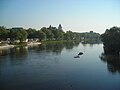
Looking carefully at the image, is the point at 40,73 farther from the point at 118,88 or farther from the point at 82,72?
the point at 118,88

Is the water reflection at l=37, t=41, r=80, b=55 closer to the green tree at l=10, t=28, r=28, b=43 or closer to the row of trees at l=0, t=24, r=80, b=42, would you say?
the green tree at l=10, t=28, r=28, b=43

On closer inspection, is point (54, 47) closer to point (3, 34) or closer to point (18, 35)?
point (18, 35)

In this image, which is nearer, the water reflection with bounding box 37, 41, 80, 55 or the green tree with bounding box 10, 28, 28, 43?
the water reflection with bounding box 37, 41, 80, 55

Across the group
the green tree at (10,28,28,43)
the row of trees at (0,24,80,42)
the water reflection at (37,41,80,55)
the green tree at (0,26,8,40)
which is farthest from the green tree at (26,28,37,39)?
the water reflection at (37,41,80,55)

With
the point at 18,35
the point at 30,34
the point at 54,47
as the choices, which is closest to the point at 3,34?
the point at 18,35

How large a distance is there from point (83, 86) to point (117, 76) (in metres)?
5.27

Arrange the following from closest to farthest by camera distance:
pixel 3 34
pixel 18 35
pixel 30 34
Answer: pixel 3 34, pixel 18 35, pixel 30 34

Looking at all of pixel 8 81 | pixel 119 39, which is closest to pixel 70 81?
pixel 8 81

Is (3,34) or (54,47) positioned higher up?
(3,34)

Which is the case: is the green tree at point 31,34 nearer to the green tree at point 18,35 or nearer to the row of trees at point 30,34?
the row of trees at point 30,34

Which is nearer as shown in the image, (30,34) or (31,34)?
(30,34)

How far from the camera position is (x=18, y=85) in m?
15.8

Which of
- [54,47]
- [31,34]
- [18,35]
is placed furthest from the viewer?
[31,34]

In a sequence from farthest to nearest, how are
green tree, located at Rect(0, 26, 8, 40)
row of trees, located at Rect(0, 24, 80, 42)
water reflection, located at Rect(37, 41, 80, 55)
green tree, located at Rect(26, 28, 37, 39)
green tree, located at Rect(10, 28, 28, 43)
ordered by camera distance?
green tree, located at Rect(26, 28, 37, 39), row of trees, located at Rect(0, 24, 80, 42), green tree, located at Rect(10, 28, 28, 43), green tree, located at Rect(0, 26, 8, 40), water reflection, located at Rect(37, 41, 80, 55)
